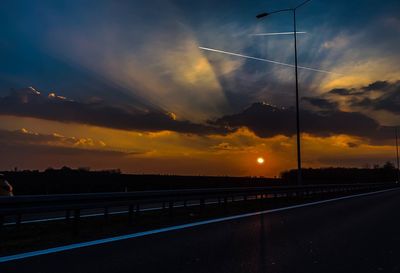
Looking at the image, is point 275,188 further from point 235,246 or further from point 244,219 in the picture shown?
point 235,246

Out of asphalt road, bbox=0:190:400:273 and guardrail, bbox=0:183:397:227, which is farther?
guardrail, bbox=0:183:397:227

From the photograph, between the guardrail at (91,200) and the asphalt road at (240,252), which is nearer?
the asphalt road at (240,252)

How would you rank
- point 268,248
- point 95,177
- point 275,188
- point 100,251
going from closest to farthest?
point 100,251 < point 268,248 < point 275,188 < point 95,177

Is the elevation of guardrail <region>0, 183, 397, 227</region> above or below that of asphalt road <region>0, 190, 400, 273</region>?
above

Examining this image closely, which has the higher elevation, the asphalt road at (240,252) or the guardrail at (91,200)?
the guardrail at (91,200)

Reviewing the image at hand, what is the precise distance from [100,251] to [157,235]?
227 cm

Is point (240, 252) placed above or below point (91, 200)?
below

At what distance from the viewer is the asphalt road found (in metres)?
7.12

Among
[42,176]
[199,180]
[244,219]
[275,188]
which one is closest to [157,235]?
[244,219]

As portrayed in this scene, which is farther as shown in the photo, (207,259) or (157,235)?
(157,235)

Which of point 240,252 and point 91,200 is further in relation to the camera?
point 91,200

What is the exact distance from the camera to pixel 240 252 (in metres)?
8.44

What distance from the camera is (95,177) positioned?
3662cm

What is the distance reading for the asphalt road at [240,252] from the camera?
7.12 m
